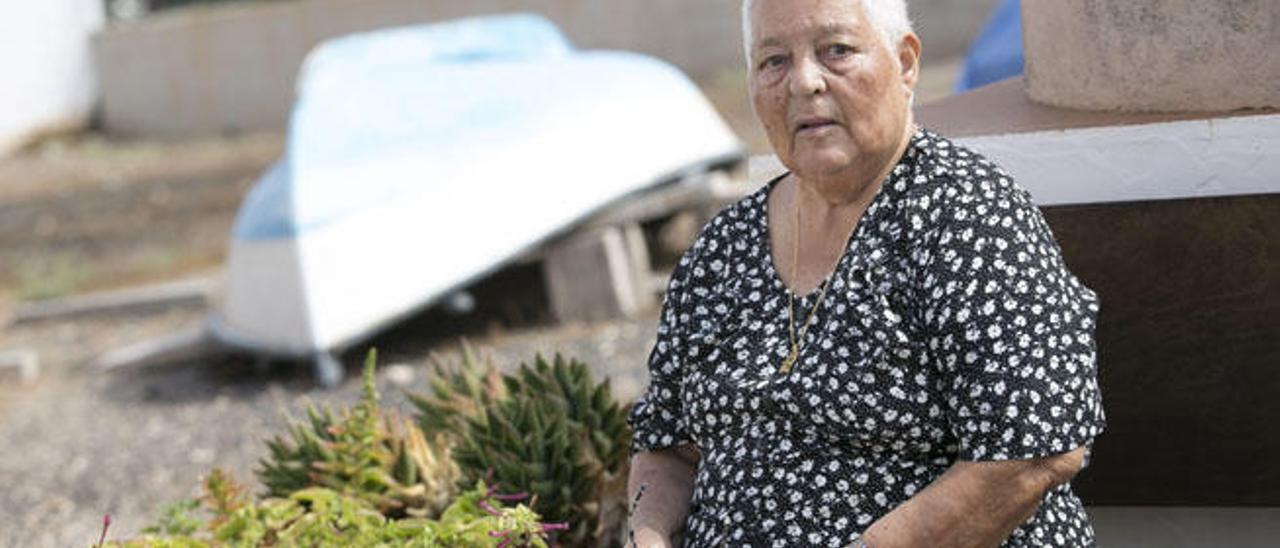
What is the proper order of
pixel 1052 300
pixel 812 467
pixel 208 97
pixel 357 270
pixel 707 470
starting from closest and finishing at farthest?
pixel 1052 300, pixel 812 467, pixel 707 470, pixel 357 270, pixel 208 97

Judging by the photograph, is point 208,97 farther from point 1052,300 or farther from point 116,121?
point 1052,300

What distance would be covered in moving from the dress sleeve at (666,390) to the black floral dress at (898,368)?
44mm

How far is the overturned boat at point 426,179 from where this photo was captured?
7.12m

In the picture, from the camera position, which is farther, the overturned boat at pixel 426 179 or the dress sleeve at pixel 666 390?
the overturned boat at pixel 426 179

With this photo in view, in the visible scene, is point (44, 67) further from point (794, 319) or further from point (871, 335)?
point (871, 335)

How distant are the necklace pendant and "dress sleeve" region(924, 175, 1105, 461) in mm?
209

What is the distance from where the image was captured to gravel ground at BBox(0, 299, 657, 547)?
19.3 feet

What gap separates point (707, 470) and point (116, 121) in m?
14.0

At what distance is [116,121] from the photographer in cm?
1566

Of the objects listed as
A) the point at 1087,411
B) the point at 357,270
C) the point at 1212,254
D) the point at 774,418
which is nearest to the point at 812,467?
the point at 774,418

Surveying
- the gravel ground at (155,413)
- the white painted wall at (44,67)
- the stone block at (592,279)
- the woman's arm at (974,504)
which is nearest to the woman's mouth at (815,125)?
the woman's arm at (974,504)

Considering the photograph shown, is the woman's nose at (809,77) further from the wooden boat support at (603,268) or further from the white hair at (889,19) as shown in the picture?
the wooden boat support at (603,268)

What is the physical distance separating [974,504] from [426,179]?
5.29 metres

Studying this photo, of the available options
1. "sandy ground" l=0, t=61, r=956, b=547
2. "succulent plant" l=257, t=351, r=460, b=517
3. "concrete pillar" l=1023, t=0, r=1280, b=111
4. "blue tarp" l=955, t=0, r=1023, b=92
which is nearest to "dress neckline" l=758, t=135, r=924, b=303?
"concrete pillar" l=1023, t=0, r=1280, b=111
